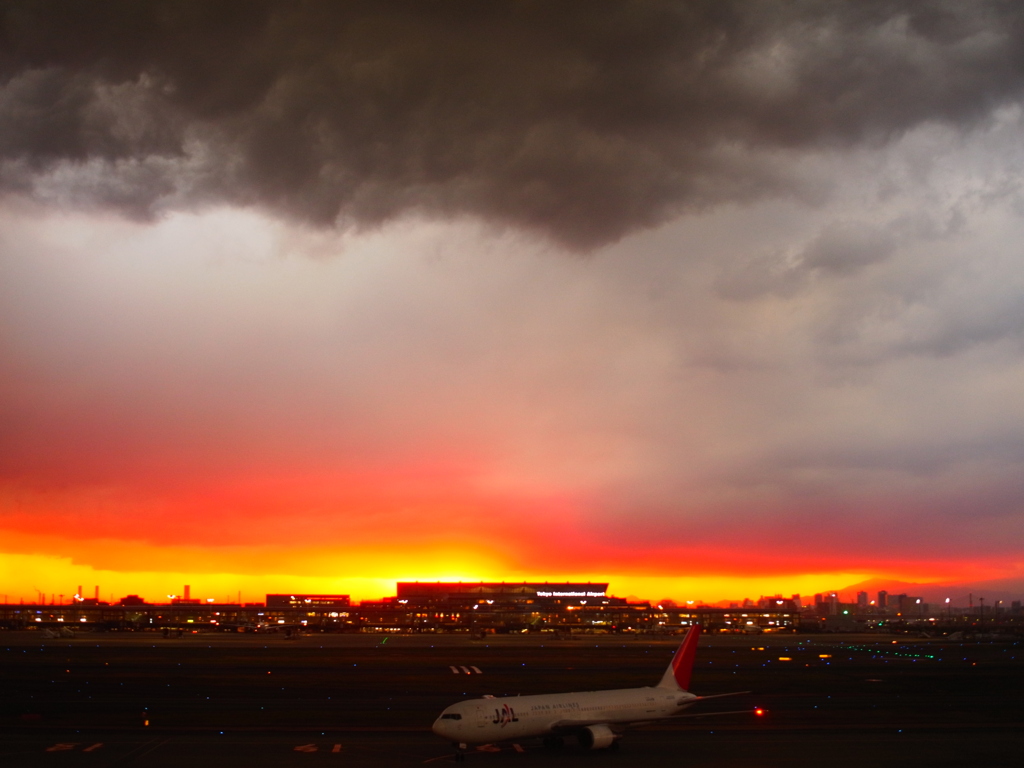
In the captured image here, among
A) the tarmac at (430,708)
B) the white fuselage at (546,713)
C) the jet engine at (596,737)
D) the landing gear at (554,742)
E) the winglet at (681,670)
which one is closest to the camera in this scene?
the white fuselage at (546,713)

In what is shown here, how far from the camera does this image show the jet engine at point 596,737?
47719mm

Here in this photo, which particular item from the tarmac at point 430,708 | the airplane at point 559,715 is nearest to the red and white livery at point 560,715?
the airplane at point 559,715

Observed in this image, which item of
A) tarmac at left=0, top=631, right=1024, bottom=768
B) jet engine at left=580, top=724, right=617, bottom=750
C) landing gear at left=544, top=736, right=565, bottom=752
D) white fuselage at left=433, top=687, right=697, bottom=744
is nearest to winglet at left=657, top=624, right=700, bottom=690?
white fuselage at left=433, top=687, right=697, bottom=744

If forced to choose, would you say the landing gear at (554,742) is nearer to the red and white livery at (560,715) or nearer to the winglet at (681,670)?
the red and white livery at (560,715)

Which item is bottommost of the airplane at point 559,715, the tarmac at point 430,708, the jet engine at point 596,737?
the tarmac at point 430,708

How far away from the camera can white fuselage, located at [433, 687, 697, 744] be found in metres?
45.5

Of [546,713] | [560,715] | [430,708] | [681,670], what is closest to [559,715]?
[560,715]

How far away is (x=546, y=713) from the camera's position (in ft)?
158

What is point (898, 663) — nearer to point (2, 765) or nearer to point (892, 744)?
point (892, 744)

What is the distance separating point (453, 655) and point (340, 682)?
4779cm

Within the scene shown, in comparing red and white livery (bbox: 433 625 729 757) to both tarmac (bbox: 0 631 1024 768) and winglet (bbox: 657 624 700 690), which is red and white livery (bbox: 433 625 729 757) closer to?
winglet (bbox: 657 624 700 690)

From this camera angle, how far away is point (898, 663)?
125 metres

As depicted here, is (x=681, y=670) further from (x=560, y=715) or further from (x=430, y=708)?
(x=430, y=708)

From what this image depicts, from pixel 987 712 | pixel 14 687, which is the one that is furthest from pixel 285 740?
pixel 987 712
